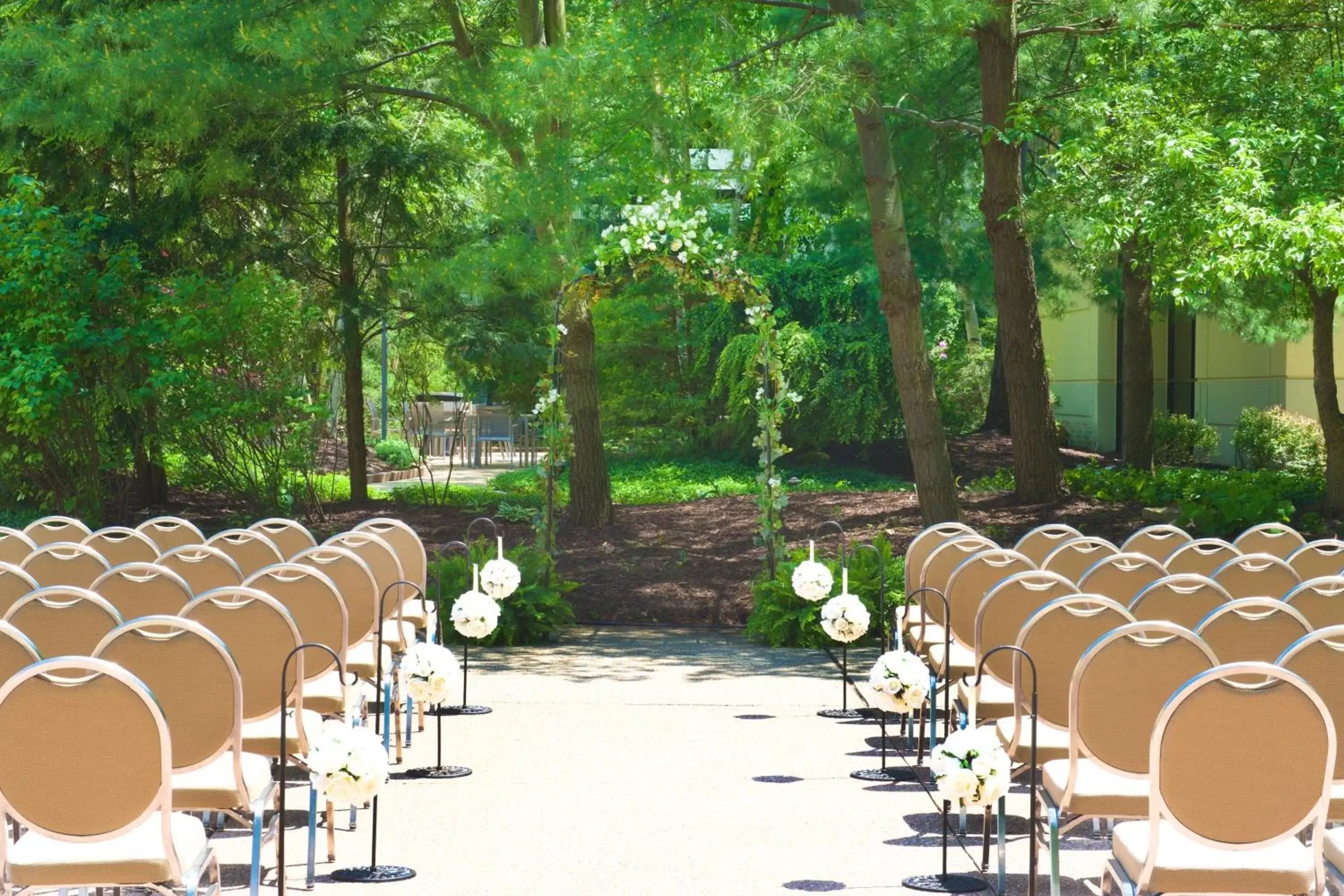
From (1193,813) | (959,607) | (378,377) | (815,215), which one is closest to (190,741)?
(1193,813)

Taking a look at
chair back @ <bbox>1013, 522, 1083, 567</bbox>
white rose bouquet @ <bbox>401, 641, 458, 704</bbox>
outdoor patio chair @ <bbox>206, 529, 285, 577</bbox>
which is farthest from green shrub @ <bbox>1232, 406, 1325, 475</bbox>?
white rose bouquet @ <bbox>401, 641, 458, 704</bbox>

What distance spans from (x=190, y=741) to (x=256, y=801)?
0.31 meters

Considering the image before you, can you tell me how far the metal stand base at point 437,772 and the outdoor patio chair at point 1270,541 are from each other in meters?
4.24

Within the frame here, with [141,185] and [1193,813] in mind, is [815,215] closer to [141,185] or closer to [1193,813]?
[141,185]

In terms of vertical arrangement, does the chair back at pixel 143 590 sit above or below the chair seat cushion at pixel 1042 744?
above

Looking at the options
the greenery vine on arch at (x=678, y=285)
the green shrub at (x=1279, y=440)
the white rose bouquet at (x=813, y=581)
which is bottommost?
the white rose bouquet at (x=813, y=581)

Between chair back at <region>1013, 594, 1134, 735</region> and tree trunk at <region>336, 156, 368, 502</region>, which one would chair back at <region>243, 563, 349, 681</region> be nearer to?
chair back at <region>1013, 594, 1134, 735</region>

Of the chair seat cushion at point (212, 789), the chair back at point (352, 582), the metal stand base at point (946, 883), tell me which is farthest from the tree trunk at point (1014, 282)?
the chair seat cushion at point (212, 789)

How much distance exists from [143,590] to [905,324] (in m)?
8.26

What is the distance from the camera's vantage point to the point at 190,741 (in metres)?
4.46

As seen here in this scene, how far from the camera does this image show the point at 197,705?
4418mm

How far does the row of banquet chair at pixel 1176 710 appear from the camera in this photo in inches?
146

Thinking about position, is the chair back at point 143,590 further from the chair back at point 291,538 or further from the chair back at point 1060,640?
the chair back at point 1060,640

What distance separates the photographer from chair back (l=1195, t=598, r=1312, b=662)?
16.7 feet
